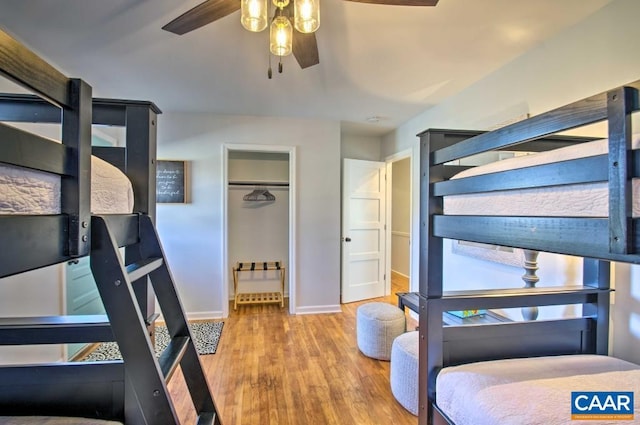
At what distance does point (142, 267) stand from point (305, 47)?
144 centimetres

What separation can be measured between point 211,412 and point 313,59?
1941mm

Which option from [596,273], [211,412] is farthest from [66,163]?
[596,273]

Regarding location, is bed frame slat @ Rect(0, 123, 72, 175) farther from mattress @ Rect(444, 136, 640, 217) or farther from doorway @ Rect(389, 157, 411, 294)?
doorway @ Rect(389, 157, 411, 294)

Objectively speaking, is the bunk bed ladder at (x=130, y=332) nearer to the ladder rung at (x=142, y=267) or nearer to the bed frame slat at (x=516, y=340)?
the ladder rung at (x=142, y=267)

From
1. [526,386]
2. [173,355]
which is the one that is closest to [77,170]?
[173,355]

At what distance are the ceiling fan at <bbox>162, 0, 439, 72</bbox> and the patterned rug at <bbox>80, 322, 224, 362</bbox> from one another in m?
2.15

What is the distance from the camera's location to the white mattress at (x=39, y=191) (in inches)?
22.5

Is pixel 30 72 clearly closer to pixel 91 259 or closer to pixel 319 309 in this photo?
pixel 91 259

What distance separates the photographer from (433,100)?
3.05 metres

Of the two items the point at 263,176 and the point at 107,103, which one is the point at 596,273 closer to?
the point at 107,103

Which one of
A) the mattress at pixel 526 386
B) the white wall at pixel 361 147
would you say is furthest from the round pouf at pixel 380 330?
the white wall at pixel 361 147

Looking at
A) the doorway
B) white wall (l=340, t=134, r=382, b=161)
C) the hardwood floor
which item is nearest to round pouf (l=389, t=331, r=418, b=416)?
the hardwood floor

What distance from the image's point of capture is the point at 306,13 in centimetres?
129

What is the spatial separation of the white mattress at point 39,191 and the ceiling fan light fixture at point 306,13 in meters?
1.00
